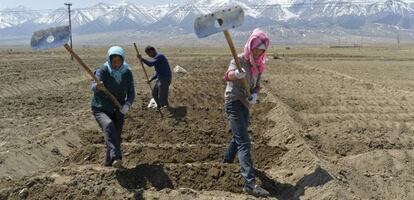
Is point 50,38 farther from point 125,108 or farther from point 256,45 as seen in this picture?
point 256,45

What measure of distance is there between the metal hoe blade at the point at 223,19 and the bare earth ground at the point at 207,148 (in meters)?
1.86

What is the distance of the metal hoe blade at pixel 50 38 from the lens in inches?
317

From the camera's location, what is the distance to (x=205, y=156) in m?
8.90

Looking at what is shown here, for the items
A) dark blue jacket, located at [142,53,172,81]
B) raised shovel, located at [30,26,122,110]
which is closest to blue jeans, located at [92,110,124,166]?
raised shovel, located at [30,26,122,110]

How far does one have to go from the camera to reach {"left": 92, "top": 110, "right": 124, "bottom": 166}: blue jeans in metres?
7.44

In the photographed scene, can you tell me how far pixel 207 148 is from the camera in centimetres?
924

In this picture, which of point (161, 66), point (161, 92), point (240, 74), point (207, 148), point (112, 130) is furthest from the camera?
point (161, 92)

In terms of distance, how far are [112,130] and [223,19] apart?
2085 millimetres

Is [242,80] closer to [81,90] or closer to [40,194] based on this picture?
[40,194]

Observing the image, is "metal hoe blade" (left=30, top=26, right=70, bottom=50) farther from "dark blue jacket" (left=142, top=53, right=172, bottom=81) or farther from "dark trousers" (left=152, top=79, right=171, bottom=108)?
"dark trousers" (left=152, top=79, right=171, bottom=108)

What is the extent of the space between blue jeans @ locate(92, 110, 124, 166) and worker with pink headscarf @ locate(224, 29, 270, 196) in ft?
5.16

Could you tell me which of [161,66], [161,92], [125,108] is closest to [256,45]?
[125,108]

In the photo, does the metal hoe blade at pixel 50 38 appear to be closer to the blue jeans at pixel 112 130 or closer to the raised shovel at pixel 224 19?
the blue jeans at pixel 112 130

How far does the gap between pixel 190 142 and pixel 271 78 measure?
44.6 ft
